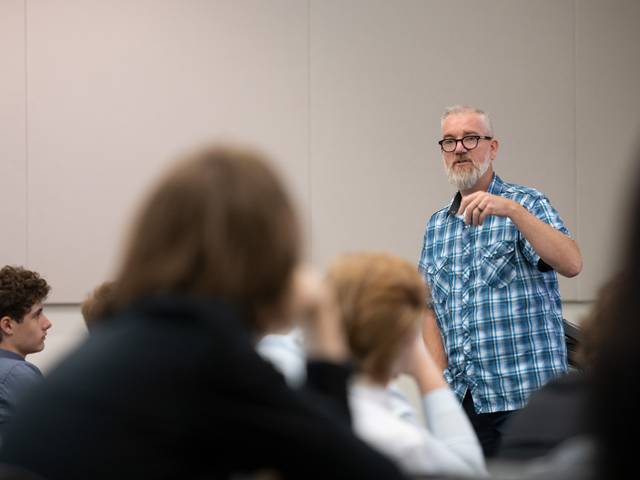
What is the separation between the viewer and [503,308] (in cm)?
326

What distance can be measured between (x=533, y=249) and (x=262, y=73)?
2.48m

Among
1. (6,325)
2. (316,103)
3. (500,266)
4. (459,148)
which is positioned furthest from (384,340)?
(316,103)

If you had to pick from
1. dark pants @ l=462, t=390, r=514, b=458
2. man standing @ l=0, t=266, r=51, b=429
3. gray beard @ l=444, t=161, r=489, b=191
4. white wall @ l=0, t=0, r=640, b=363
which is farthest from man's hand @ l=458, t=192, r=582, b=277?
white wall @ l=0, t=0, r=640, b=363

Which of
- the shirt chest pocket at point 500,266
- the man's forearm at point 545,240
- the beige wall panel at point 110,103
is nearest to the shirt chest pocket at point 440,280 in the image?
the shirt chest pocket at point 500,266

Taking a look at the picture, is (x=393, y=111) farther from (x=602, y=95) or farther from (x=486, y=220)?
(x=486, y=220)

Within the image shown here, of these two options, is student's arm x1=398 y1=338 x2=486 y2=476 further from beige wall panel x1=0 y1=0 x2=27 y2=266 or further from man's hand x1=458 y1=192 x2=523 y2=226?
beige wall panel x1=0 y1=0 x2=27 y2=266

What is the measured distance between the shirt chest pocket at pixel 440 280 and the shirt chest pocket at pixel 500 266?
16 centimetres

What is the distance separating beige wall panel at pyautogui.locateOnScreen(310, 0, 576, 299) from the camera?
5.35 m

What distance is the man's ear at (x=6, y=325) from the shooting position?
3.73 metres

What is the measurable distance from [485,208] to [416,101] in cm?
246

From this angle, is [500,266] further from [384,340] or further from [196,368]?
[196,368]

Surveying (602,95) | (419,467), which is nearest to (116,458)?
(419,467)

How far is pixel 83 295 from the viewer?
509 centimetres

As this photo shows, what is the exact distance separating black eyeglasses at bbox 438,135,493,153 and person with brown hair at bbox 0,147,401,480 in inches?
A: 88.7
